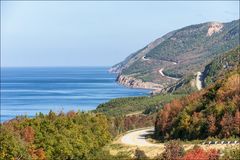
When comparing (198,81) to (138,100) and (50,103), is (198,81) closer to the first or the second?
(138,100)

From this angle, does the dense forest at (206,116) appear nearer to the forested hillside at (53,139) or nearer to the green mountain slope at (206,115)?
the green mountain slope at (206,115)

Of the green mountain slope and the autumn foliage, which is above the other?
the green mountain slope

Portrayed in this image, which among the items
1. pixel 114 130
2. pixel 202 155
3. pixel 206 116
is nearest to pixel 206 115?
pixel 206 116

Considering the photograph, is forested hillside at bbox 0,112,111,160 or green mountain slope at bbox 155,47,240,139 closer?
forested hillside at bbox 0,112,111,160

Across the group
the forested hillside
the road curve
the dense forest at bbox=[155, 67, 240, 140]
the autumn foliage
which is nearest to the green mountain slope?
the dense forest at bbox=[155, 67, 240, 140]

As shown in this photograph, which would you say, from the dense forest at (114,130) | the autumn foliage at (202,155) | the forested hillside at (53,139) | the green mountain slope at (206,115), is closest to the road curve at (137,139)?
the dense forest at (114,130)

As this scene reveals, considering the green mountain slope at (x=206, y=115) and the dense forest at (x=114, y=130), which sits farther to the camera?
the green mountain slope at (x=206, y=115)

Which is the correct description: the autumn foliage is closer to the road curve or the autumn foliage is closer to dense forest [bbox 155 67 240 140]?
dense forest [bbox 155 67 240 140]

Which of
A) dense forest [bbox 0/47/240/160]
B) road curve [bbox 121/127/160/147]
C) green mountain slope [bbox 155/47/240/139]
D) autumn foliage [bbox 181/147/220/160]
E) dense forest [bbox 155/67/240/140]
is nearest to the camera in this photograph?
autumn foliage [bbox 181/147/220/160]

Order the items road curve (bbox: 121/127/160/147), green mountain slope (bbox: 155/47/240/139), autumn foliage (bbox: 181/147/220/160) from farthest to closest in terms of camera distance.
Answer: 1. road curve (bbox: 121/127/160/147)
2. green mountain slope (bbox: 155/47/240/139)
3. autumn foliage (bbox: 181/147/220/160)

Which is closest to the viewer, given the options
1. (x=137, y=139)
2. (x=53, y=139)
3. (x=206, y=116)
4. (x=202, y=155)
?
(x=202, y=155)

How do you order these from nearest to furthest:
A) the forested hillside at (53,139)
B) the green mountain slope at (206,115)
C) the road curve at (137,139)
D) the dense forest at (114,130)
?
the dense forest at (114,130) < the forested hillside at (53,139) < the green mountain slope at (206,115) < the road curve at (137,139)

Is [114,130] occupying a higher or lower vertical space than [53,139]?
higher

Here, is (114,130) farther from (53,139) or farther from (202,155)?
(202,155)
